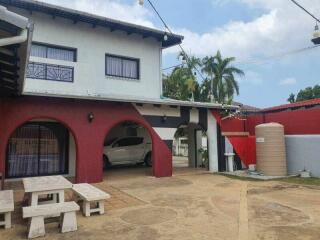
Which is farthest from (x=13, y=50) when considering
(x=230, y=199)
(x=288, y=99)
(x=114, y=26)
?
(x=288, y=99)

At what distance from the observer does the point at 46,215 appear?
5637mm

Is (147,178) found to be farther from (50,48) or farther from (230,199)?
(50,48)

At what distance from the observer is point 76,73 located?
1288 centimetres

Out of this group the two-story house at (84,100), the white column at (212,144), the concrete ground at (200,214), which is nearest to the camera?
the concrete ground at (200,214)

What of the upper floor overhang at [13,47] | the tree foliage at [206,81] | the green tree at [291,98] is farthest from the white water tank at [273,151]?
the green tree at [291,98]

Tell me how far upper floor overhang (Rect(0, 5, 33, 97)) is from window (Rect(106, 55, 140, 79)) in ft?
18.7

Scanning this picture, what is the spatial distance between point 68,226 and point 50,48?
28.5 ft

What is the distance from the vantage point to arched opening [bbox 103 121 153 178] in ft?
54.1

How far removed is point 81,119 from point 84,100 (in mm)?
691

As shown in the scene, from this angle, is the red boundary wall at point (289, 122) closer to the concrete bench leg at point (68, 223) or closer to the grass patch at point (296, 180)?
the grass patch at point (296, 180)

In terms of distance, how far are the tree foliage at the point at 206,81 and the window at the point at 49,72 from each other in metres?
14.1

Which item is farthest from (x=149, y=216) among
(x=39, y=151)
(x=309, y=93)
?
(x=309, y=93)

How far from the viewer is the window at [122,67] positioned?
45.7 ft

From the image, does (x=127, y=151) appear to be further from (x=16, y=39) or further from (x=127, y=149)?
(x=16, y=39)
